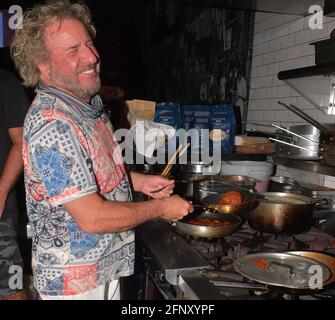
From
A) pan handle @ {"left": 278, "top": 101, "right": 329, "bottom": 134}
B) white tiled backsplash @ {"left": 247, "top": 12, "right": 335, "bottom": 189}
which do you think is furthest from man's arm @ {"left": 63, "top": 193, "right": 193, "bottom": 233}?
white tiled backsplash @ {"left": 247, "top": 12, "right": 335, "bottom": 189}

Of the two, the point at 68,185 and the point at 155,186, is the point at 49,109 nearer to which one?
the point at 68,185

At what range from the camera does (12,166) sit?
195 cm

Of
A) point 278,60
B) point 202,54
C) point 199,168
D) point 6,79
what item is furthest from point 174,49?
point 6,79

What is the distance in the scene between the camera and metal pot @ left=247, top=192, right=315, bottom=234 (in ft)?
5.57

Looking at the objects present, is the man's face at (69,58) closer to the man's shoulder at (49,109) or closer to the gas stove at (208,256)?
the man's shoulder at (49,109)

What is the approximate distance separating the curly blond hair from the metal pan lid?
962 mm

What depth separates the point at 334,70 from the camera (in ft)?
5.71

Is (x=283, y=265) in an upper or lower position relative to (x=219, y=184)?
lower

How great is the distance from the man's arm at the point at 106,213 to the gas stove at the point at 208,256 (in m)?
0.23

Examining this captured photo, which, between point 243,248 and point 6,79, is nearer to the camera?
point 243,248

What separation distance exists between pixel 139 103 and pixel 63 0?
140cm

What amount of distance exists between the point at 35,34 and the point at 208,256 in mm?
1009
